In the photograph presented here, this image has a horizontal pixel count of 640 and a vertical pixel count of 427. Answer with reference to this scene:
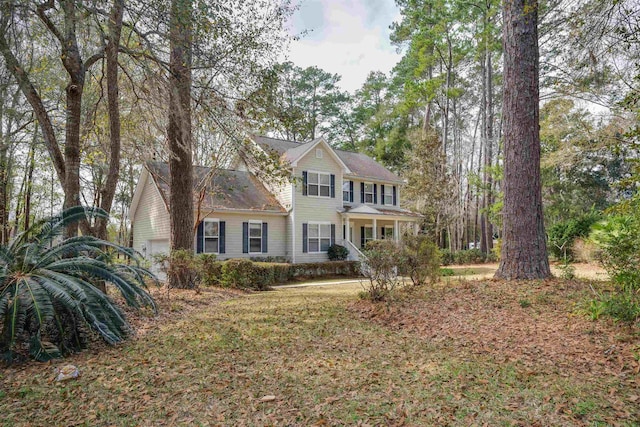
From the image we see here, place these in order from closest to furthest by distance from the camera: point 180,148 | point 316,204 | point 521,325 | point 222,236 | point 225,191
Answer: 1. point 521,325
2. point 180,148
3. point 222,236
4. point 225,191
5. point 316,204

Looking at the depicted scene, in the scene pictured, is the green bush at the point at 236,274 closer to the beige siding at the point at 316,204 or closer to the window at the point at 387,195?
the beige siding at the point at 316,204

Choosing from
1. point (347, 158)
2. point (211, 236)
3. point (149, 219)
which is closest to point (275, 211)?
point (211, 236)

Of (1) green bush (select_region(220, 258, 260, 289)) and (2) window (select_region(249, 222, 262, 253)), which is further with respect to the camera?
(2) window (select_region(249, 222, 262, 253))

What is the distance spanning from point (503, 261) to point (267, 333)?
15.6 ft

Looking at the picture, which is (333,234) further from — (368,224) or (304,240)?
(368,224)

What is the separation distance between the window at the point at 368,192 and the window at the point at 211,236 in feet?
30.2

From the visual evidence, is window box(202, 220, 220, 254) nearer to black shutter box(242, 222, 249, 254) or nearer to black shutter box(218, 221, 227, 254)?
black shutter box(218, 221, 227, 254)

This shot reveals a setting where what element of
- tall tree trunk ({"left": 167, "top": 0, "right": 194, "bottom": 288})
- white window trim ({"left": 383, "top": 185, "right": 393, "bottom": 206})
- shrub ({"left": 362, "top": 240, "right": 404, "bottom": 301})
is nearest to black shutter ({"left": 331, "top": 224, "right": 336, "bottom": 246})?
white window trim ({"left": 383, "top": 185, "right": 393, "bottom": 206})

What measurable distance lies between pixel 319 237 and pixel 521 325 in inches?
557

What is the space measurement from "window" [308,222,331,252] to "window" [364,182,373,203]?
12.4 feet

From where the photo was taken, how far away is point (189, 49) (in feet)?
25.9

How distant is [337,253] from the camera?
19016mm

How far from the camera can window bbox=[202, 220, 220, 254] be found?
1606 centimetres

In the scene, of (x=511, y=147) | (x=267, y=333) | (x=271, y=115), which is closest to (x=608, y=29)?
(x=511, y=147)
